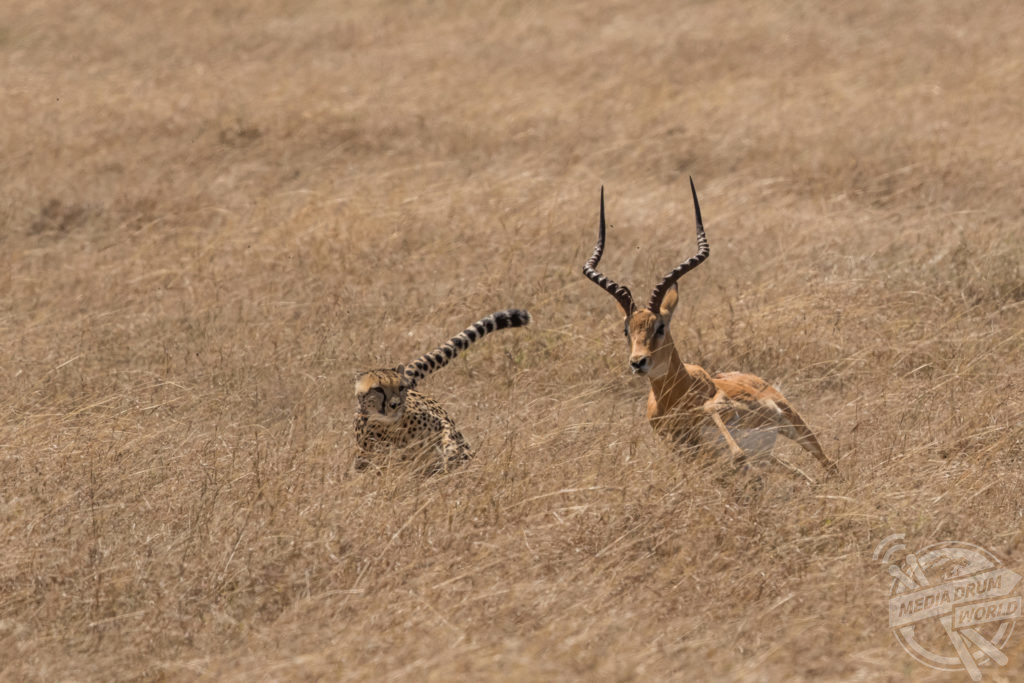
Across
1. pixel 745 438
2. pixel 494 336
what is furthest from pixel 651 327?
pixel 494 336

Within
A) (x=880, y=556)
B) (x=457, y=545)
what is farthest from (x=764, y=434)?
(x=457, y=545)

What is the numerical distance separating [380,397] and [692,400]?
1.73 m

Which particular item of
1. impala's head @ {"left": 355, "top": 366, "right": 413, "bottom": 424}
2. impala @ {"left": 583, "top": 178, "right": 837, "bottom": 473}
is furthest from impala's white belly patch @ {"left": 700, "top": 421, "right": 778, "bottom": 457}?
impala's head @ {"left": 355, "top": 366, "right": 413, "bottom": 424}

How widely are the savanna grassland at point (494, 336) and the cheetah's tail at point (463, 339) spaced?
1.67 ft

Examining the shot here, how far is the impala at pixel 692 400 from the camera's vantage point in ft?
21.0

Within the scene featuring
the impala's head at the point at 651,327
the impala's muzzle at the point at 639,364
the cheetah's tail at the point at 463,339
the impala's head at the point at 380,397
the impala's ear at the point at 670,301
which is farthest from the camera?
the cheetah's tail at the point at 463,339

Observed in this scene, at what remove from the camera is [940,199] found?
40.7ft

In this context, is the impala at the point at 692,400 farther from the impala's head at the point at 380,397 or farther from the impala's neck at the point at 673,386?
the impala's head at the point at 380,397

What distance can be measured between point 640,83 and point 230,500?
40.9ft

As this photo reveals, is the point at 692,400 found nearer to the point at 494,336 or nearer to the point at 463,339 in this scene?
the point at 463,339

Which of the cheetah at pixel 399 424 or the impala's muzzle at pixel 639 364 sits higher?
the impala's muzzle at pixel 639 364

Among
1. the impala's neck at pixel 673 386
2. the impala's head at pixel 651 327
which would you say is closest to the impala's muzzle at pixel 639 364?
the impala's head at pixel 651 327

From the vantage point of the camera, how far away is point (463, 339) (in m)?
7.47

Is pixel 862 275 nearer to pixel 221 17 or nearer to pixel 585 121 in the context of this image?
pixel 585 121
